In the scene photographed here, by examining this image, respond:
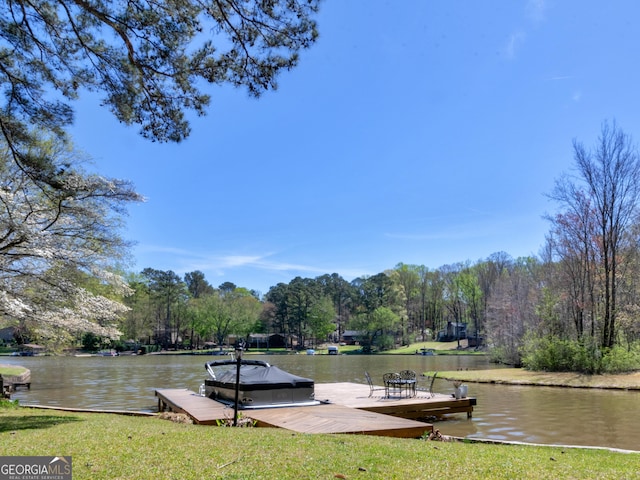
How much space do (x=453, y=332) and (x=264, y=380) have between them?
72.1 m

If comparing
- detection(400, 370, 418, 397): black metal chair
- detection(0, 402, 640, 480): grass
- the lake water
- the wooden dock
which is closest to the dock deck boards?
detection(0, 402, 640, 480): grass

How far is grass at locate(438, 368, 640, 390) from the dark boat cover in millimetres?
15102

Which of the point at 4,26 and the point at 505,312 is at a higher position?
the point at 4,26

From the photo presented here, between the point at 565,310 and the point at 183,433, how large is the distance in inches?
1095

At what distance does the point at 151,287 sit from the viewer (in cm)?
8244

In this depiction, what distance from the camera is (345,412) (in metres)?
11.3

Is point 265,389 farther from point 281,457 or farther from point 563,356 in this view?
point 563,356

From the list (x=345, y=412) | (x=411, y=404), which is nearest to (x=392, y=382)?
(x=411, y=404)

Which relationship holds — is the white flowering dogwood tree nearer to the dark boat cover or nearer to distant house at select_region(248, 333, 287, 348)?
the dark boat cover

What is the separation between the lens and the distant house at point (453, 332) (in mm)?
77875

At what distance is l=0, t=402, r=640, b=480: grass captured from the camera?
16.3 feet

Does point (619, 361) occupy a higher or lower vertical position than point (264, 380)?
lower

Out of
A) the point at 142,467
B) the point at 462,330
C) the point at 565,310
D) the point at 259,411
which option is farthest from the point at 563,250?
the point at 462,330

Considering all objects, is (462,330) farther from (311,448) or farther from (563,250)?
(311,448)
